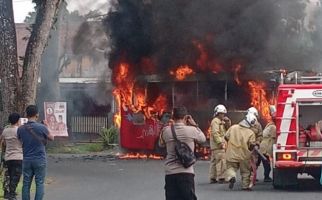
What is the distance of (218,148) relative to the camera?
16.7 meters

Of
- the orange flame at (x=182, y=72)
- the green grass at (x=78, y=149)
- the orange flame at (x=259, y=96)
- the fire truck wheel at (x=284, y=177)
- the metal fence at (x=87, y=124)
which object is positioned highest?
the orange flame at (x=182, y=72)

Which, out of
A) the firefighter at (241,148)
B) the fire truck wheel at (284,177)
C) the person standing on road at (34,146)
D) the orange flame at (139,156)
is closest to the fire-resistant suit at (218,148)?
the firefighter at (241,148)

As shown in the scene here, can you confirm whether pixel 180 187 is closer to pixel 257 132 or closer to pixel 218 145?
pixel 257 132

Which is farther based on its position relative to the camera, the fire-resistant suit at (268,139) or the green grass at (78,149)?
the green grass at (78,149)

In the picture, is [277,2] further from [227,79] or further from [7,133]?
[7,133]

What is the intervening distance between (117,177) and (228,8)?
9702 millimetres

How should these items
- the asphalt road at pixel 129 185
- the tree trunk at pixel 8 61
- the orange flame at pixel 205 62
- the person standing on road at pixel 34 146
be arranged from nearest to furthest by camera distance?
the person standing on road at pixel 34 146
the asphalt road at pixel 129 185
the tree trunk at pixel 8 61
the orange flame at pixel 205 62

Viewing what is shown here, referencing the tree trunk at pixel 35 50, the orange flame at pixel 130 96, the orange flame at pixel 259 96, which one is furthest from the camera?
the orange flame at pixel 130 96

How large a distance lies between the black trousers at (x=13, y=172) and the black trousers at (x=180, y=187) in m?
4.20

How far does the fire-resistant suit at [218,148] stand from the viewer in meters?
16.5

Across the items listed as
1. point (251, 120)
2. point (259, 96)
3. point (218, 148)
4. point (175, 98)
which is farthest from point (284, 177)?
point (175, 98)

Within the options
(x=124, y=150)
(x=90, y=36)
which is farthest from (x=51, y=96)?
(x=124, y=150)

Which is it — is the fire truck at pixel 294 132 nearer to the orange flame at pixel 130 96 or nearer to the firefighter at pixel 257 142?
the firefighter at pixel 257 142

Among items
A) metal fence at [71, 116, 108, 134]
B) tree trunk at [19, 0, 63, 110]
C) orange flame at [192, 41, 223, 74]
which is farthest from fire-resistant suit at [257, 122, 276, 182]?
metal fence at [71, 116, 108, 134]
